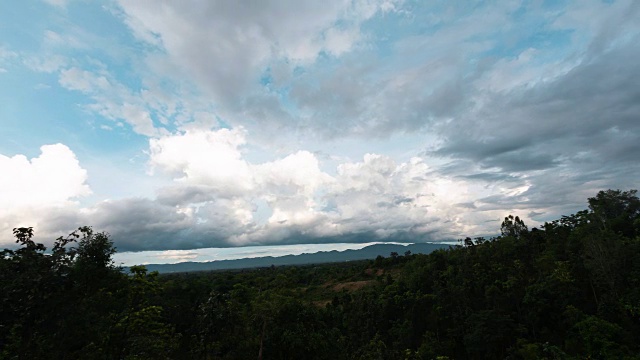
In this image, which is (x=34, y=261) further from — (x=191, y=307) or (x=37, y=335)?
(x=191, y=307)

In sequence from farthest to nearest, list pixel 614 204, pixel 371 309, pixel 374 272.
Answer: pixel 374 272 → pixel 614 204 → pixel 371 309

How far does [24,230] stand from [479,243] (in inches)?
3765

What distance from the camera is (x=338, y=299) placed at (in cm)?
9344

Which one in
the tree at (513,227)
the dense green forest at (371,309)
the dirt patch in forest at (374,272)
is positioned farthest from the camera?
the dirt patch in forest at (374,272)

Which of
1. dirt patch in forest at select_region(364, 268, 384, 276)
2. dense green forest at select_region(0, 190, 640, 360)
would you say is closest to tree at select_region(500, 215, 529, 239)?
dense green forest at select_region(0, 190, 640, 360)

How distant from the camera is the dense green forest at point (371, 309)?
649 inches

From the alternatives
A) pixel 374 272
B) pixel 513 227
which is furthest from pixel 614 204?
pixel 374 272

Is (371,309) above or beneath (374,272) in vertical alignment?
beneath

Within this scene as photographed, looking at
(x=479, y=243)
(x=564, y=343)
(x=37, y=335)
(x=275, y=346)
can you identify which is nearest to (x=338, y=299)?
(x=479, y=243)

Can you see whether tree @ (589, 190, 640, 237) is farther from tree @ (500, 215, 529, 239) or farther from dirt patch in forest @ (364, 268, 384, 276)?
dirt patch in forest @ (364, 268, 384, 276)

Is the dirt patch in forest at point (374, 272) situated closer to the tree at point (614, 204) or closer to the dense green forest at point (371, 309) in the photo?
the dense green forest at point (371, 309)

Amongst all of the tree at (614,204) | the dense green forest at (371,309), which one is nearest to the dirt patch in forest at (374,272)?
the dense green forest at (371,309)

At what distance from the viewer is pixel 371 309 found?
67500mm

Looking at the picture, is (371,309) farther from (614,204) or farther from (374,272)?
(614,204)
